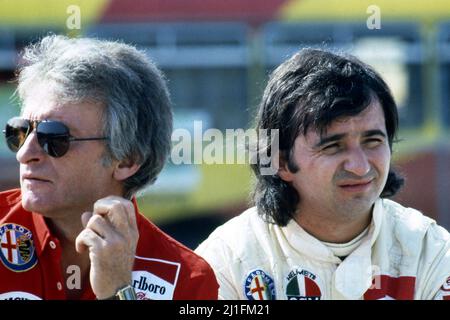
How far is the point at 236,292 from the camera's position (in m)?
3.18

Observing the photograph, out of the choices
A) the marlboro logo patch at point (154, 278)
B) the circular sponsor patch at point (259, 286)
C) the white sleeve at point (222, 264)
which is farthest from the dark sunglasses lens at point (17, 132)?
the circular sponsor patch at point (259, 286)

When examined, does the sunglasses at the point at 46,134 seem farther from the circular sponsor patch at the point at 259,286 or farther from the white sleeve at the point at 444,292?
the white sleeve at the point at 444,292

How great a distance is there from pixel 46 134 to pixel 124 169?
375 mm

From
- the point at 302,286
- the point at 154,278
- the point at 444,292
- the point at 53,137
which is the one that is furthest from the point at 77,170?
the point at 444,292

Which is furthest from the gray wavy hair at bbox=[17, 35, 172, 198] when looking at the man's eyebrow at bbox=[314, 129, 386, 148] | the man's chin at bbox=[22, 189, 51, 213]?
the man's eyebrow at bbox=[314, 129, 386, 148]

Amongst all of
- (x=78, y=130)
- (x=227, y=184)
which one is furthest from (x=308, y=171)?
(x=227, y=184)

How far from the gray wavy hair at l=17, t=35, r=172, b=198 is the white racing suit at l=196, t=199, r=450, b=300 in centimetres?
45

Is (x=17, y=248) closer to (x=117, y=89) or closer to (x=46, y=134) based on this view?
(x=46, y=134)

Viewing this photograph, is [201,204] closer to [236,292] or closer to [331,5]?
[331,5]

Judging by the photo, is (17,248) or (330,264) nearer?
(17,248)

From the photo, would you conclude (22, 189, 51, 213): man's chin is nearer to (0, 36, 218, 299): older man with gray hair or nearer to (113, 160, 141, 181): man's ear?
(0, 36, 218, 299): older man with gray hair

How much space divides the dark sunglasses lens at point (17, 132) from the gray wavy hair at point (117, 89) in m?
0.15

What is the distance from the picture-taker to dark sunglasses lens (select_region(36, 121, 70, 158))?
2.84 m

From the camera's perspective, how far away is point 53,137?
2.84m
